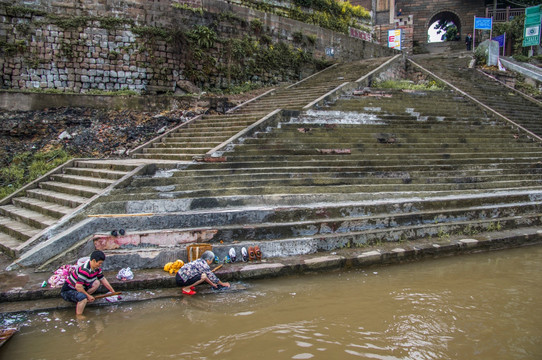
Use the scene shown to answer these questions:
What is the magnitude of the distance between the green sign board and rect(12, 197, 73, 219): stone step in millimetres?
22883

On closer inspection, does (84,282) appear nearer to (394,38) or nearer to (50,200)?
(50,200)

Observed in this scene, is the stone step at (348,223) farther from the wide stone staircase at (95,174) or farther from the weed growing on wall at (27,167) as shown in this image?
the weed growing on wall at (27,167)

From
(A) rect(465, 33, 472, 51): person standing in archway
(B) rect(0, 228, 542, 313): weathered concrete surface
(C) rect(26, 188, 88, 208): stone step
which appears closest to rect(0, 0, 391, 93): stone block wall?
(C) rect(26, 188, 88, 208): stone step

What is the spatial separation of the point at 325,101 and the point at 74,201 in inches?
286

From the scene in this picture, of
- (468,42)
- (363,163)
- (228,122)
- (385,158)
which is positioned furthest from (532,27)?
(228,122)

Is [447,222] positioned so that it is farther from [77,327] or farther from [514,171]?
[77,327]

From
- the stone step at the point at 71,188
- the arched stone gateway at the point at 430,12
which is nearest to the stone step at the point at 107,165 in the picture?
the stone step at the point at 71,188

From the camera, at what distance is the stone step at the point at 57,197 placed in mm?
6538

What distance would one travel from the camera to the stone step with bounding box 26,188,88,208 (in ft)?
21.5

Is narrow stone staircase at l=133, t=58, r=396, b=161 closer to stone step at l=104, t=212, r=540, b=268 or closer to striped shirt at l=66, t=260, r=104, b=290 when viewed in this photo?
stone step at l=104, t=212, r=540, b=268

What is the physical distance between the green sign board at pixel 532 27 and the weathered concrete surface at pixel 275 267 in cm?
1768

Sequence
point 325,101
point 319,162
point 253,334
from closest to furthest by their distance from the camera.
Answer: point 253,334, point 319,162, point 325,101

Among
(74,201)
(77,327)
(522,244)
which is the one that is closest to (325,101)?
(522,244)

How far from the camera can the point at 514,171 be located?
31.6 ft
